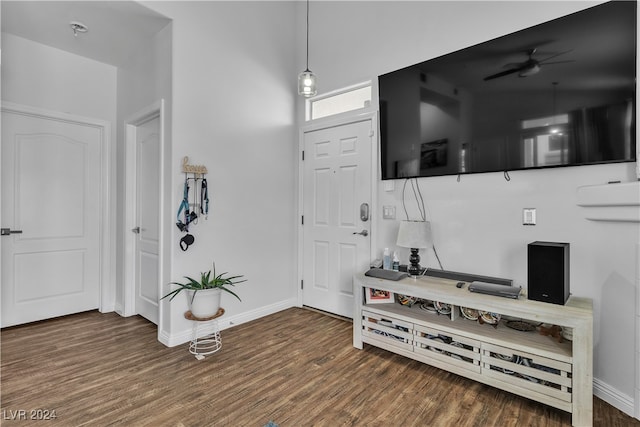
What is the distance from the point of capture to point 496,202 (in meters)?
2.34

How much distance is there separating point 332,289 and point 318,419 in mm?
1696

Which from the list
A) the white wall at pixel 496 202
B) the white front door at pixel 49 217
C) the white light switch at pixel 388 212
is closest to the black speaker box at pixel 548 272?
the white wall at pixel 496 202

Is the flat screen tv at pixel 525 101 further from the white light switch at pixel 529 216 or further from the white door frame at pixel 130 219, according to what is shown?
the white door frame at pixel 130 219

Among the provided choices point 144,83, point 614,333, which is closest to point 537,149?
point 614,333

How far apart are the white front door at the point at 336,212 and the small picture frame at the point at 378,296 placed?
0.55 m

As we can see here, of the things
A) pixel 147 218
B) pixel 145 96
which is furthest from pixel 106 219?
pixel 145 96

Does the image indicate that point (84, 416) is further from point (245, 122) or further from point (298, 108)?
point (298, 108)

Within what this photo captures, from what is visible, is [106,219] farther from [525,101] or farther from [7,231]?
[525,101]

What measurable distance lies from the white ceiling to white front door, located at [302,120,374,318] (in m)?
1.83

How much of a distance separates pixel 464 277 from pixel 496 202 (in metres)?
→ 0.61

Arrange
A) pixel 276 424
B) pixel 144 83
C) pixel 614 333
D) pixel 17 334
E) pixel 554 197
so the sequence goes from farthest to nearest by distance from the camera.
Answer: pixel 144 83, pixel 17 334, pixel 554 197, pixel 614 333, pixel 276 424

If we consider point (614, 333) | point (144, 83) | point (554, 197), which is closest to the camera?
point (614, 333)

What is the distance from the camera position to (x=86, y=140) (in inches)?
132

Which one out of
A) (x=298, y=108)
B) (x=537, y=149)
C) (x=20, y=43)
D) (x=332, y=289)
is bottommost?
(x=332, y=289)
